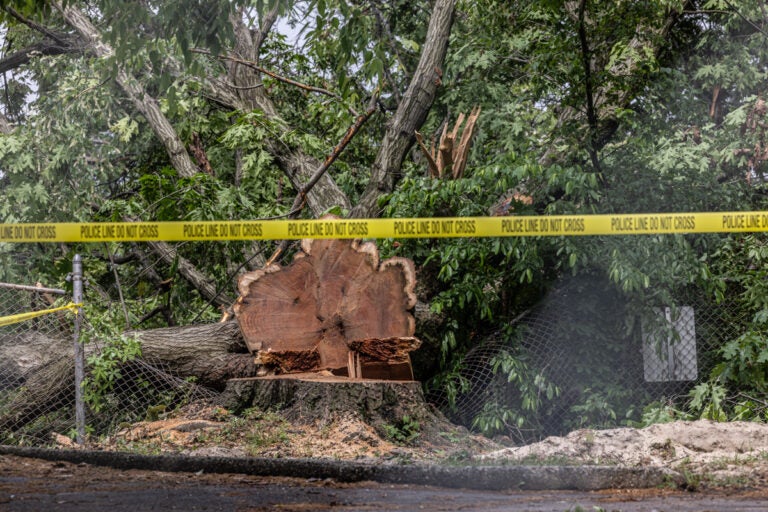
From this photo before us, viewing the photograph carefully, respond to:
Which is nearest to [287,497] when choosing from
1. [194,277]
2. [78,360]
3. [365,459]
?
[365,459]

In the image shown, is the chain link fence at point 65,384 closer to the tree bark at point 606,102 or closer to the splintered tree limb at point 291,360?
the splintered tree limb at point 291,360

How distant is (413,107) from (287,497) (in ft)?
17.2

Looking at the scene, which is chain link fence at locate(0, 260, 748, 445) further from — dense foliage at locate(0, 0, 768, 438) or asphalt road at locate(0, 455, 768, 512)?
asphalt road at locate(0, 455, 768, 512)

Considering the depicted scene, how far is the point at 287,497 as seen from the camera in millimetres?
3924

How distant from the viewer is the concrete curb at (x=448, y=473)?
4.14 metres

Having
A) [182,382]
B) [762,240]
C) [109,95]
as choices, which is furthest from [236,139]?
[762,240]

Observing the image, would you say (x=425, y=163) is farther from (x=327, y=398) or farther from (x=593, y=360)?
(x=327, y=398)

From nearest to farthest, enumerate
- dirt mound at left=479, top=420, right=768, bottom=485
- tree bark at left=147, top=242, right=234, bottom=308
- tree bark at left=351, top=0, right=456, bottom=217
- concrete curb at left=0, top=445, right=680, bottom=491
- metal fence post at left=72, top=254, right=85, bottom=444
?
concrete curb at left=0, top=445, right=680, bottom=491 → dirt mound at left=479, top=420, right=768, bottom=485 → metal fence post at left=72, top=254, right=85, bottom=444 → tree bark at left=351, top=0, right=456, bottom=217 → tree bark at left=147, top=242, right=234, bottom=308

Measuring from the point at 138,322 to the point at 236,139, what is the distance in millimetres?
2121

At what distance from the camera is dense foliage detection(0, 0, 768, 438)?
6.79 meters

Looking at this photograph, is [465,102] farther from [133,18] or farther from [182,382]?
[133,18]

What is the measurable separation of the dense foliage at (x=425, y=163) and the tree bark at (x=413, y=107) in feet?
0.09

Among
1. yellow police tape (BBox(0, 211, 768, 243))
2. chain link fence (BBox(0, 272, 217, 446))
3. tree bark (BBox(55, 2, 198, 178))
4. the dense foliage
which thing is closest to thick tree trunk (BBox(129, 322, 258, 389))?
chain link fence (BBox(0, 272, 217, 446))

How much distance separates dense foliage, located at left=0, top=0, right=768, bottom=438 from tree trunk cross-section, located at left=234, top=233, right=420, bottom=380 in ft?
1.55
